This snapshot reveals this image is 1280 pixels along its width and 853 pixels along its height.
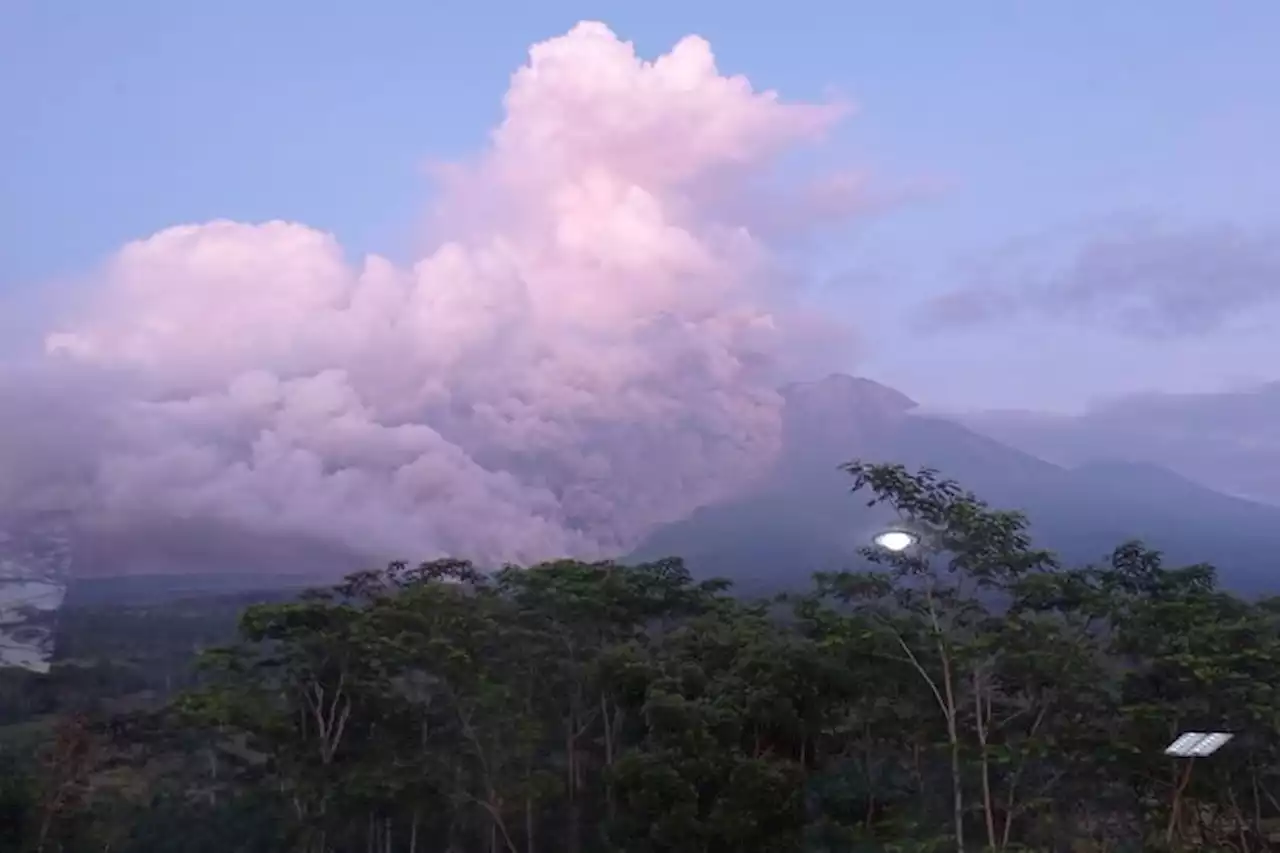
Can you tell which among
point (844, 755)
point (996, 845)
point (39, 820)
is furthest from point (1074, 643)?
point (39, 820)

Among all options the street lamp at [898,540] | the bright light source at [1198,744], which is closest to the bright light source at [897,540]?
the street lamp at [898,540]

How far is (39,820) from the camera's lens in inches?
549

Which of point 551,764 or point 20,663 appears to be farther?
point 20,663

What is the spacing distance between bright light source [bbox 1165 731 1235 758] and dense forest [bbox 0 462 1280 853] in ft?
0.79

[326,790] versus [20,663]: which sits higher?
[20,663]

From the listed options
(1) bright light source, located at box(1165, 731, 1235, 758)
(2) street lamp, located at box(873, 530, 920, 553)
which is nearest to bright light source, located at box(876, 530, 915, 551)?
(2) street lamp, located at box(873, 530, 920, 553)

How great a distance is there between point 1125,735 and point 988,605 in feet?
5.76

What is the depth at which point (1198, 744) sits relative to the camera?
11258mm

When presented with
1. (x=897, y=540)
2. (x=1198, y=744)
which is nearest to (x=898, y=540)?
(x=897, y=540)

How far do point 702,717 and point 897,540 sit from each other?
2.69 meters

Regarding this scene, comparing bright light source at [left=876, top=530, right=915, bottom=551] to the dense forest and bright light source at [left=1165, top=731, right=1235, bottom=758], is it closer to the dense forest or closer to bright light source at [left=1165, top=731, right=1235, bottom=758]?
the dense forest

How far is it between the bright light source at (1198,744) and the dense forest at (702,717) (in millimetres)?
242

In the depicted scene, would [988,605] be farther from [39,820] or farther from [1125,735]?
[39,820]

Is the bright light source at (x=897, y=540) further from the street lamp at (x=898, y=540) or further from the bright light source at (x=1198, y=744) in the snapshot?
the bright light source at (x=1198, y=744)
